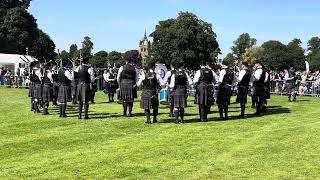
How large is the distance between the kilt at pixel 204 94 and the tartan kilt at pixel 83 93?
3.08 meters

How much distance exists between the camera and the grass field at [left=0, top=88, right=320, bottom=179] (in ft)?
27.1

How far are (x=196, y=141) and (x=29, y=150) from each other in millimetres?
3332

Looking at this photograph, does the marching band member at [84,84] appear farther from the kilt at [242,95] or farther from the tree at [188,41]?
the tree at [188,41]

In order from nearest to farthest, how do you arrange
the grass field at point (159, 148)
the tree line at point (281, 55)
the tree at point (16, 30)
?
the grass field at point (159, 148) → the tree at point (16, 30) → the tree line at point (281, 55)

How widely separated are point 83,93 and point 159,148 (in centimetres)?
542

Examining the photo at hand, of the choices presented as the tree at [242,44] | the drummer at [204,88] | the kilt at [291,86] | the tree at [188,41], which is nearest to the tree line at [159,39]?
the tree at [188,41]

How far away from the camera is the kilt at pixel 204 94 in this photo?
14704 millimetres

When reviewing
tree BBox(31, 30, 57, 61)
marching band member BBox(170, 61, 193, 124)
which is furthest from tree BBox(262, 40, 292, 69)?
marching band member BBox(170, 61, 193, 124)

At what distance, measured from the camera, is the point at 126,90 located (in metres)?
15.4

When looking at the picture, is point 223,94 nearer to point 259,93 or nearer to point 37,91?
point 259,93

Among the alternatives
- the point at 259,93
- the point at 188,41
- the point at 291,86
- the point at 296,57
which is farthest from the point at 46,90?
the point at 296,57

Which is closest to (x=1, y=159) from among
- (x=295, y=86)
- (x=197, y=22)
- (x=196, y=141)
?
(x=196, y=141)

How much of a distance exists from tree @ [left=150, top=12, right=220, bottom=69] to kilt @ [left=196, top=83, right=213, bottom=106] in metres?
Result: 63.4

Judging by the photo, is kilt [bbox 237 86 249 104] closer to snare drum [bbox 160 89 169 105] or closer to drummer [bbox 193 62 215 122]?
drummer [bbox 193 62 215 122]
